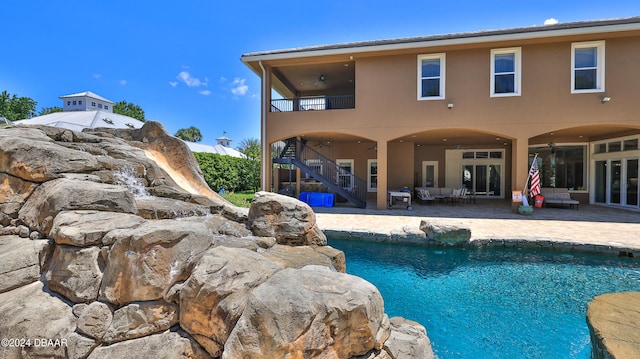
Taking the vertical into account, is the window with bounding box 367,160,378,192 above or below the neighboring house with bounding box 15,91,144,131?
below

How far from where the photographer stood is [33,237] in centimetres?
330

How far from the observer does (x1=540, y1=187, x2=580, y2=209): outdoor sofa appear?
12524 mm

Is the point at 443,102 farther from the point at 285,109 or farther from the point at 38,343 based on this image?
the point at 38,343

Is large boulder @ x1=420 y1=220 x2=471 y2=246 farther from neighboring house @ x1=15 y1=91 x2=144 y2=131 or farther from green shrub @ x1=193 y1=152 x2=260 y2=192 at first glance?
neighboring house @ x1=15 y1=91 x2=144 y2=131

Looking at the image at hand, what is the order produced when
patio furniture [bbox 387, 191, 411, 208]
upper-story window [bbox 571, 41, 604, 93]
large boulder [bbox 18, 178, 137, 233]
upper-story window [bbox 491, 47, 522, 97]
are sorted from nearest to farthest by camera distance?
large boulder [bbox 18, 178, 137, 233] → upper-story window [bbox 571, 41, 604, 93] → upper-story window [bbox 491, 47, 522, 97] → patio furniture [bbox 387, 191, 411, 208]

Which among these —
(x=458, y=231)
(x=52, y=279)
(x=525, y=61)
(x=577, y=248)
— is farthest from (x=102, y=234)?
(x=525, y=61)

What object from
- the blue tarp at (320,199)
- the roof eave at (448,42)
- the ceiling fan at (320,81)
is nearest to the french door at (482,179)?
the roof eave at (448,42)

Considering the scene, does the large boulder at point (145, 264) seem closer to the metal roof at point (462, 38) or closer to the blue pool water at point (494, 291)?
the blue pool water at point (494, 291)

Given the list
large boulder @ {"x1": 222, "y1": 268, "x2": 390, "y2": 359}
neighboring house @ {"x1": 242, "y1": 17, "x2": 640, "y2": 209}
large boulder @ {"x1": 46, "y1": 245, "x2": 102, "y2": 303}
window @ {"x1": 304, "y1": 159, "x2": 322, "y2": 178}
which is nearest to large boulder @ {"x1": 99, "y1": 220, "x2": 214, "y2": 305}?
large boulder @ {"x1": 46, "y1": 245, "x2": 102, "y2": 303}

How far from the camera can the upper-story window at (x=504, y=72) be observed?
432 inches

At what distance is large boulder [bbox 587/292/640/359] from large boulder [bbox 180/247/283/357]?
2.44 meters

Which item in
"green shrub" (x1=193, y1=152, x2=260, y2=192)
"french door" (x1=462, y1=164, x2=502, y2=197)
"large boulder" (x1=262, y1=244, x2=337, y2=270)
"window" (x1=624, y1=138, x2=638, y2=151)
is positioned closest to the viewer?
"large boulder" (x1=262, y1=244, x2=337, y2=270)

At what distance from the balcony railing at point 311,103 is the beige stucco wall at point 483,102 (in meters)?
0.91

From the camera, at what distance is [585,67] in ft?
34.6
